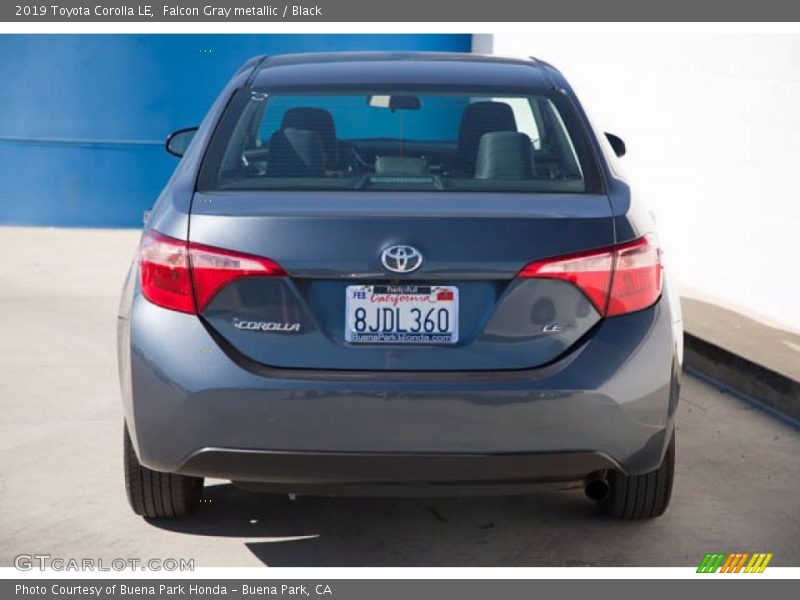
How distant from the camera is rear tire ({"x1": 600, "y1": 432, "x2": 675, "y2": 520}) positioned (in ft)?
14.6

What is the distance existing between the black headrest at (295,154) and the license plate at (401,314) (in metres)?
0.66

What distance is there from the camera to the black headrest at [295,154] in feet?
13.9

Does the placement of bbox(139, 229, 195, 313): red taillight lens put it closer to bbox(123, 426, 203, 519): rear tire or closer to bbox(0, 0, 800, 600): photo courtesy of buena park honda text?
bbox(0, 0, 800, 600): photo courtesy of buena park honda text

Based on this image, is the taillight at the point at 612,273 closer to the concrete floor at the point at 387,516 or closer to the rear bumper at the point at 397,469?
the rear bumper at the point at 397,469

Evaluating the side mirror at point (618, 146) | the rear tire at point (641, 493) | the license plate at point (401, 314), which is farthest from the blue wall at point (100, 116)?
the license plate at point (401, 314)

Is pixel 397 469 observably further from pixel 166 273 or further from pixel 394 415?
pixel 166 273

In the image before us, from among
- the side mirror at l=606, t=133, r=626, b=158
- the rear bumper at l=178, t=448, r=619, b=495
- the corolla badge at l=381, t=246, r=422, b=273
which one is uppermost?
the corolla badge at l=381, t=246, r=422, b=273

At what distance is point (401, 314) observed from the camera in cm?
371

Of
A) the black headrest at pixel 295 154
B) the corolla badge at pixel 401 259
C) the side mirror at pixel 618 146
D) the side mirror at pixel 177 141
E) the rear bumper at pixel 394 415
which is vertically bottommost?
the rear bumper at pixel 394 415

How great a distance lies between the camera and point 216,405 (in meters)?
3.75

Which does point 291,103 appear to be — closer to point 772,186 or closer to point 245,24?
point 772,186

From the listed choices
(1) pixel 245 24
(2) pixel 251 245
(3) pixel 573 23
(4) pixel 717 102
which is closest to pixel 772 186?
(4) pixel 717 102

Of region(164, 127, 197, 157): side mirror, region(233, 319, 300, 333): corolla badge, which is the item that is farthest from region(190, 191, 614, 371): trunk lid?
region(164, 127, 197, 157): side mirror
